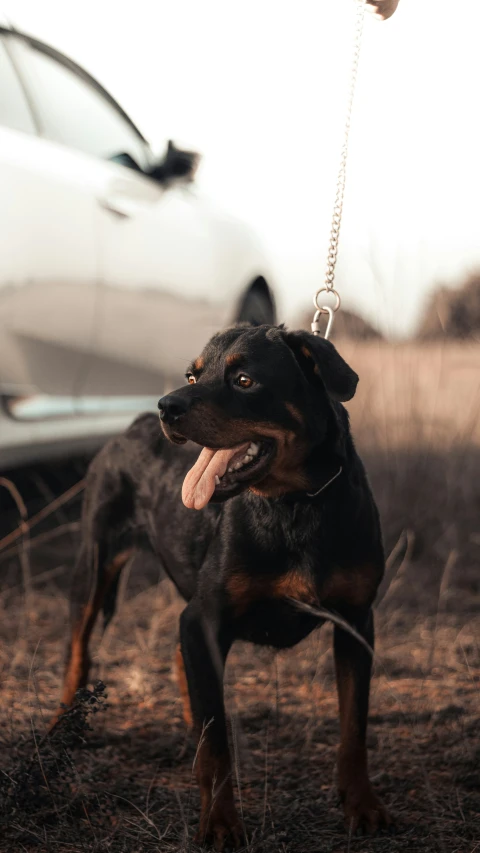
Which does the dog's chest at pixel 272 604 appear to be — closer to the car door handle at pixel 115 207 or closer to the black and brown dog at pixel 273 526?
the black and brown dog at pixel 273 526

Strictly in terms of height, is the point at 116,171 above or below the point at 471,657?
above

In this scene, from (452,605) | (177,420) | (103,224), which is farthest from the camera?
(452,605)

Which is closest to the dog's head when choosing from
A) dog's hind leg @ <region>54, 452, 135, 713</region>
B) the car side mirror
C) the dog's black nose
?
the dog's black nose

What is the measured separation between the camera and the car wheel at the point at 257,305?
547 cm

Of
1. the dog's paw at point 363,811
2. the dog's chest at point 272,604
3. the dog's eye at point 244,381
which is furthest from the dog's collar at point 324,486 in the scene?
the dog's paw at point 363,811

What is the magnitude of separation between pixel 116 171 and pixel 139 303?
2.03 ft

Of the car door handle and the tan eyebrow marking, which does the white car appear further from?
the tan eyebrow marking

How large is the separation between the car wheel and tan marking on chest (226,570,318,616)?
298 cm

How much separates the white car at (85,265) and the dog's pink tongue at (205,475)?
4.63 ft

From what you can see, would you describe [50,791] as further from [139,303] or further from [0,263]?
[139,303]

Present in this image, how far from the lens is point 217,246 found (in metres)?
5.14

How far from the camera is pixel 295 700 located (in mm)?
3543

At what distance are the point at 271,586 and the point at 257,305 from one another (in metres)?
3.29

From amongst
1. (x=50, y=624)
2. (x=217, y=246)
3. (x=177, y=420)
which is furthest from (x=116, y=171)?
(x=177, y=420)
